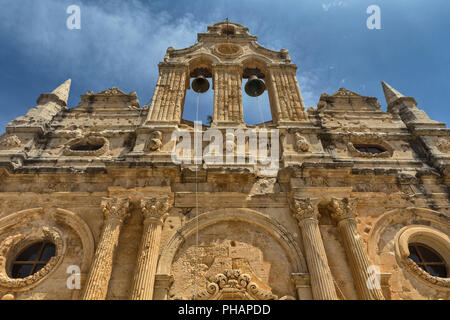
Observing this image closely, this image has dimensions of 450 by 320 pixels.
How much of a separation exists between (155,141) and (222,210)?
3.35 meters

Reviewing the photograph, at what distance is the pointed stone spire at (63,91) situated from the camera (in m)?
12.7

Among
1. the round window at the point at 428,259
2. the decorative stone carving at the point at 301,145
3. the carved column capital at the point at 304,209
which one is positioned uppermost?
the decorative stone carving at the point at 301,145

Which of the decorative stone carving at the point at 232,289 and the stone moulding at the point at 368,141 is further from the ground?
the stone moulding at the point at 368,141

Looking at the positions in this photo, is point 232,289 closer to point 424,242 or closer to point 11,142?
point 424,242

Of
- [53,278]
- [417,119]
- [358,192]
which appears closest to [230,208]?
[358,192]

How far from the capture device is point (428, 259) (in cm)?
832

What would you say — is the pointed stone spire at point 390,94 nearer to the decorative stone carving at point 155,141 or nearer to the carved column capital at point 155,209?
the decorative stone carving at point 155,141

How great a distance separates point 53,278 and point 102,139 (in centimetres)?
499

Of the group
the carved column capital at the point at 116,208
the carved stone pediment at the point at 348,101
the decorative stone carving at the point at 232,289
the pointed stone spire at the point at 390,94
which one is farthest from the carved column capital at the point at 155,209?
the pointed stone spire at the point at 390,94

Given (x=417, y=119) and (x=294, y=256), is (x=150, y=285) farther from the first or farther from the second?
(x=417, y=119)

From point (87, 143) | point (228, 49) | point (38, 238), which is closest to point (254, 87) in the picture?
point (228, 49)

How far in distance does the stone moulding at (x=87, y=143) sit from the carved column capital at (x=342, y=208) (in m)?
7.64

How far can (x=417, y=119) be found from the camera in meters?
11.7
